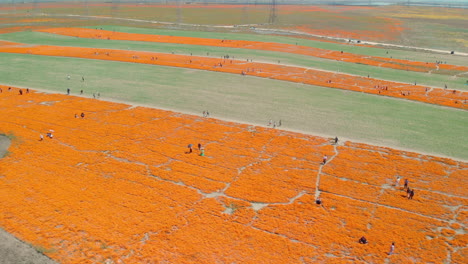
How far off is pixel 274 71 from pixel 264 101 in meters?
29.9

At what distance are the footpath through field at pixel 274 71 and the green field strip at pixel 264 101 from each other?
4379 millimetres

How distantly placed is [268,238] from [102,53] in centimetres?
11187

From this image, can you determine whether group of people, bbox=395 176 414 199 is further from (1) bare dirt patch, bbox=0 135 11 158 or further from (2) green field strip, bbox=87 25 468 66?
(2) green field strip, bbox=87 25 468 66

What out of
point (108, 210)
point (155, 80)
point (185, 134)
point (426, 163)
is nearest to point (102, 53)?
point (155, 80)

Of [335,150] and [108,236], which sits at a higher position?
[335,150]

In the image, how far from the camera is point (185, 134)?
64.1m

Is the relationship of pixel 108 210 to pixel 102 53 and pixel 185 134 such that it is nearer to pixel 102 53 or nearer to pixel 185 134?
pixel 185 134

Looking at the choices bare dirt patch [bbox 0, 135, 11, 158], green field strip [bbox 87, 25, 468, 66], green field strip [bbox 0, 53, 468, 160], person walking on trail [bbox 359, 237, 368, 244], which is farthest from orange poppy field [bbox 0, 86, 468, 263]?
green field strip [bbox 87, 25, 468, 66]

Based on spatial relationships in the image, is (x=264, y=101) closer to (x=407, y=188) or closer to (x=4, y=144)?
(x=407, y=188)

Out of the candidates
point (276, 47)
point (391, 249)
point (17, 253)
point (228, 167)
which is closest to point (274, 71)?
point (276, 47)

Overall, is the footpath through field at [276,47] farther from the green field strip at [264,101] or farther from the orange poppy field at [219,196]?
the orange poppy field at [219,196]

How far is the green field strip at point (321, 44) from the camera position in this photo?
Answer: 138875 millimetres

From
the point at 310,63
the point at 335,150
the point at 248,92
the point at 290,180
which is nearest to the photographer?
the point at 290,180

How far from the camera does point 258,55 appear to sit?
132875 mm
